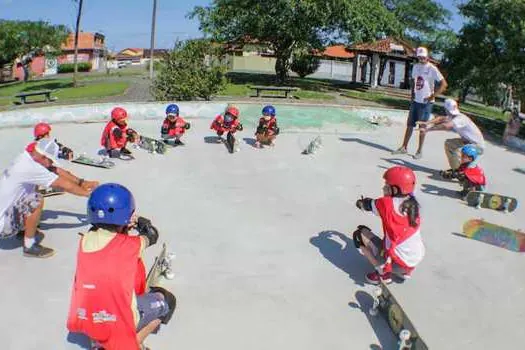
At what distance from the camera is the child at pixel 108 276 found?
A: 291cm

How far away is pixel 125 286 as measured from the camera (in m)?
2.92

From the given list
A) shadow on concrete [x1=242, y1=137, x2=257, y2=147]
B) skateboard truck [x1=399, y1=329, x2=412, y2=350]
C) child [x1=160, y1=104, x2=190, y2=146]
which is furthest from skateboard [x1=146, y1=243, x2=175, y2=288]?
shadow on concrete [x1=242, y1=137, x2=257, y2=147]

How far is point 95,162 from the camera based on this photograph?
8398 mm

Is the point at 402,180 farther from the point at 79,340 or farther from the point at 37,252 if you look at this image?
the point at 37,252

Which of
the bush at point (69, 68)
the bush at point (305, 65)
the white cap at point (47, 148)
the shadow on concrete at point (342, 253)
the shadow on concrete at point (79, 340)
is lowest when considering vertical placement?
the shadow on concrete at point (79, 340)

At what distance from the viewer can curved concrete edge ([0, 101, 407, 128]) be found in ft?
38.2

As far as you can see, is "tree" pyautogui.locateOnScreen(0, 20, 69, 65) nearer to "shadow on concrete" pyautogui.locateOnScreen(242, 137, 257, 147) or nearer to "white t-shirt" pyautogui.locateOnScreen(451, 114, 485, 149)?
"shadow on concrete" pyautogui.locateOnScreen(242, 137, 257, 147)

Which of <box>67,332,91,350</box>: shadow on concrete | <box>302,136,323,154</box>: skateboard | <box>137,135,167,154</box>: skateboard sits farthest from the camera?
<box>302,136,323,154</box>: skateboard

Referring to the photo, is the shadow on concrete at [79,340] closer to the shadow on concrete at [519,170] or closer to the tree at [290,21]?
the shadow on concrete at [519,170]

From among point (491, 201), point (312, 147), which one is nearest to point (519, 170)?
point (491, 201)

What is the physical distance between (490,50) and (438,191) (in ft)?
38.7

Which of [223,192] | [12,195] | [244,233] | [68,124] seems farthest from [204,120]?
[12,195]

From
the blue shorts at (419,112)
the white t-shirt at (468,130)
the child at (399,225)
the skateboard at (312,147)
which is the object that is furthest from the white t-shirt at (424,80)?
the child at (399,225)

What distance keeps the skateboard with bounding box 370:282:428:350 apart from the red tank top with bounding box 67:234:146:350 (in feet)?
6.30
